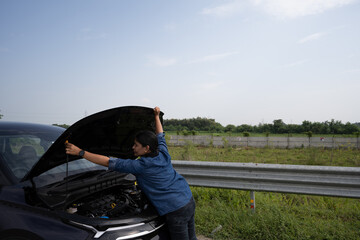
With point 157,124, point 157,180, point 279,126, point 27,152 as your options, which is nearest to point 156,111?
point 157,124

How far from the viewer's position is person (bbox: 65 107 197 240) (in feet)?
6.88

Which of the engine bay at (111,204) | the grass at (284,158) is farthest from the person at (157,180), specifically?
the grass at (284,158)

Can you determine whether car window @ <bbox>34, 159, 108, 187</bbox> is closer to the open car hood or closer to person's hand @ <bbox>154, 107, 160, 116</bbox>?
the open car hood

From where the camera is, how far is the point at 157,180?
2119mm

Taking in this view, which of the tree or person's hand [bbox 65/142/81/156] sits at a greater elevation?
the tree

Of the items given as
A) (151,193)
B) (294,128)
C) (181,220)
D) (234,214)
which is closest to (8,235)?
(151,193)

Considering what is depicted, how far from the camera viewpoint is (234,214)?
12.2 ft

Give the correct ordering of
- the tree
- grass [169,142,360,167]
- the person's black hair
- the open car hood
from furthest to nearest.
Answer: the tree
grass [169,142,360,167]
the person's black hair
the open car hood

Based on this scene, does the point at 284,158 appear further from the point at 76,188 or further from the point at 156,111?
the point at 76,188

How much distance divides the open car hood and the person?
13cm

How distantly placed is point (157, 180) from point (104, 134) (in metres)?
0.71

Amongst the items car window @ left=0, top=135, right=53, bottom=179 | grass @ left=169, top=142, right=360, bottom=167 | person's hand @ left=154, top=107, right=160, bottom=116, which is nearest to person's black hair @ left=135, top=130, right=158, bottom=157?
person's hand @ left=154, top=107, right=160, bottom=116

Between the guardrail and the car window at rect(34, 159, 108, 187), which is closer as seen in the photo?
the car window at rect(34, 159, 108, 187)

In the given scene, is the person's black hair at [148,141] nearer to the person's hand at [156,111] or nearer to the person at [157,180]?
the person at [157,180]
